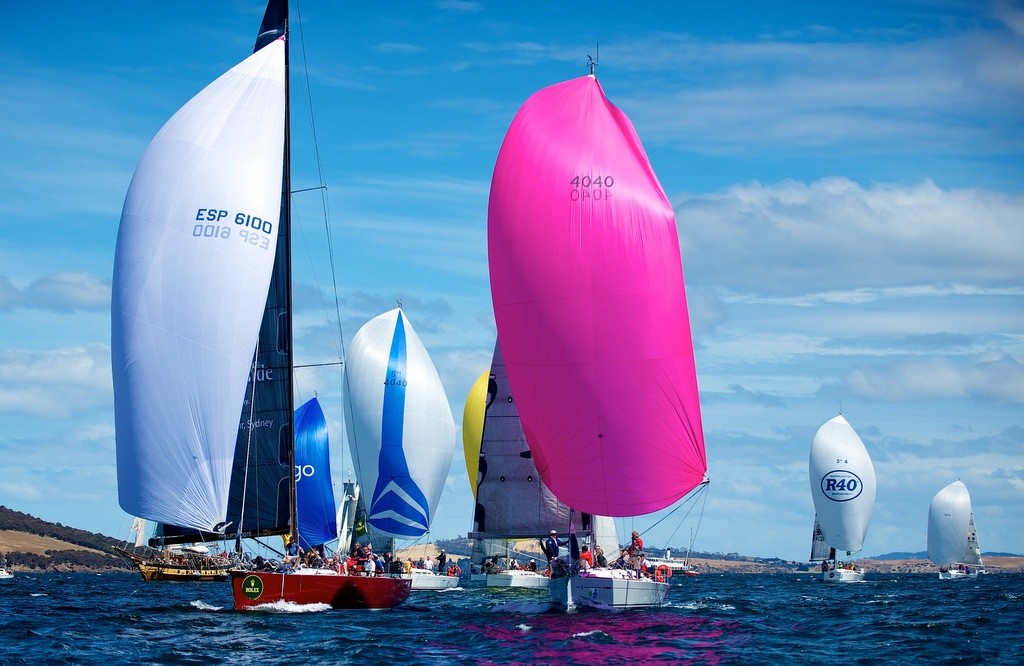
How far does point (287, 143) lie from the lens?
37594 mm

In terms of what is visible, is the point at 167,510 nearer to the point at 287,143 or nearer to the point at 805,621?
the point at 287,143

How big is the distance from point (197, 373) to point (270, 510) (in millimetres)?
5733

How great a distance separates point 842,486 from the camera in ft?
292

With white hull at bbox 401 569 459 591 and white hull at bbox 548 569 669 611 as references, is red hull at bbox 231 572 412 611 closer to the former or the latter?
white hull at bbox 548 569 669 611

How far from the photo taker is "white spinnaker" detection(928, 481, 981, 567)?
371ft

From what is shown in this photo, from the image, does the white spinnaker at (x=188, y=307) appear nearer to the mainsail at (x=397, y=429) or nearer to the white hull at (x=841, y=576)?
the mainsail at (x=397, y=429)

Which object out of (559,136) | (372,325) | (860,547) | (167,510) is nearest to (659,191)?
(559,136)

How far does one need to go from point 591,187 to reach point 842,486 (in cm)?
5792

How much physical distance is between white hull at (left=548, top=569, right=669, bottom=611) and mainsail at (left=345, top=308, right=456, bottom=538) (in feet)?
65.3

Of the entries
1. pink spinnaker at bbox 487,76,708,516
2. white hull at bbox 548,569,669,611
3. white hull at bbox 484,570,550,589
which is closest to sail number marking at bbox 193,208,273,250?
pink spinnaker at bbox 487,76,708,516

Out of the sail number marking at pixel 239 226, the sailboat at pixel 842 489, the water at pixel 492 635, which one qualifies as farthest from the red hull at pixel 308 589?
the sailboat at pixel 842 489

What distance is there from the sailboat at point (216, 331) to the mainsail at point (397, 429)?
735 inches

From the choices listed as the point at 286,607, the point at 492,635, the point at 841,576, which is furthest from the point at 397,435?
the point at 841,576

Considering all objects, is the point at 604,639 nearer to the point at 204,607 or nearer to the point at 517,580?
the point at 204,607
